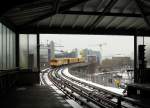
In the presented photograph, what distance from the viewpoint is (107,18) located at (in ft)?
68.0

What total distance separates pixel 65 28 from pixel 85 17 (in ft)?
10.6

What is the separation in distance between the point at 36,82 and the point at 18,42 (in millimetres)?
3683

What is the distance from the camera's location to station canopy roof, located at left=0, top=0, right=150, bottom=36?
16978 mm

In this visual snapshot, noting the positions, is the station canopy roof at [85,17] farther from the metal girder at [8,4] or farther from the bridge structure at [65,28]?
the metal girder at [8,4]

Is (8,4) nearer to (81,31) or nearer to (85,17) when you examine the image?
(85,17)

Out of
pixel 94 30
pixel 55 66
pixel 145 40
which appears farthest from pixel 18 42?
pixel 55 66

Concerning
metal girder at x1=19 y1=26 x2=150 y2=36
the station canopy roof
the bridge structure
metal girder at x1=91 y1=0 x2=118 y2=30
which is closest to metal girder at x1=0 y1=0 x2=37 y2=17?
the station canopy roof

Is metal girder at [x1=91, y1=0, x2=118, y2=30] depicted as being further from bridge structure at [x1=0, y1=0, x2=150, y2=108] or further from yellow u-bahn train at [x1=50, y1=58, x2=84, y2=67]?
yellow u-bahn train at [x1=50, y1=58, x2=84, y2=67]

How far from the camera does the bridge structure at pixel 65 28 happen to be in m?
17.2

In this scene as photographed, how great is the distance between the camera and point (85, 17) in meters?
20.2

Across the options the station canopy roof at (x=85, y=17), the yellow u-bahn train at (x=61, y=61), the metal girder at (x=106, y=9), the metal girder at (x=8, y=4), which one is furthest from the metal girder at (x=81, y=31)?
the yellow u-bahn train at (x=61, y=61)

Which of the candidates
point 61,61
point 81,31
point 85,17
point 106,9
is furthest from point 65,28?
point 61,61

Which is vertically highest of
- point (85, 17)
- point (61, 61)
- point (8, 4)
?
point (85, 17)

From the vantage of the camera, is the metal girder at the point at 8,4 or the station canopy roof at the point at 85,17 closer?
the metal girder at the point at 8,4
